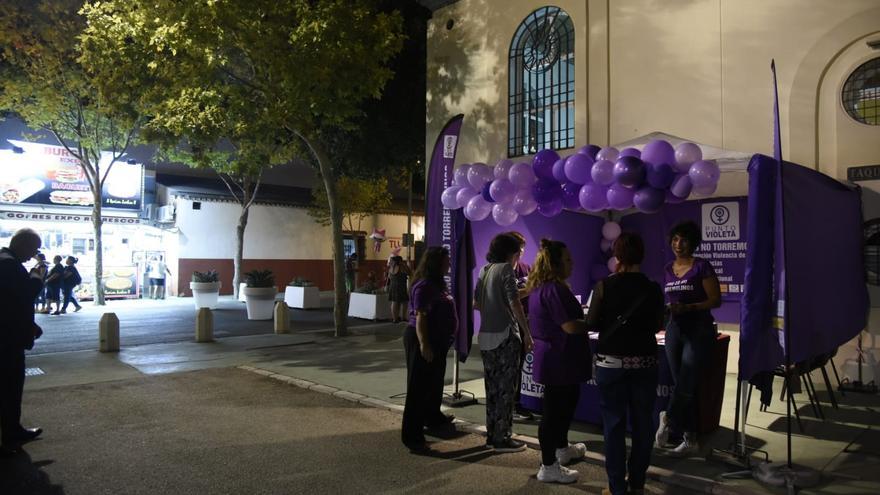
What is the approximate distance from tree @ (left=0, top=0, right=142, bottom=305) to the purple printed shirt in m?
14.4

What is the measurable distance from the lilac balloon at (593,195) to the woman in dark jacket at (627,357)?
2542 mm

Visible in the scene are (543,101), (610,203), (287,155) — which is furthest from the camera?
(287,155)

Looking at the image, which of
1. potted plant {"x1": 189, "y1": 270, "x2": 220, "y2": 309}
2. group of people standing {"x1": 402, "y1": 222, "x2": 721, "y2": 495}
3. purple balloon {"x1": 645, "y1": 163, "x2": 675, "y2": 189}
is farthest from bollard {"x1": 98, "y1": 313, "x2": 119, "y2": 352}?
purple balloon {"x1": 645, "y1": 163, "x2": 675, "y2": 189}

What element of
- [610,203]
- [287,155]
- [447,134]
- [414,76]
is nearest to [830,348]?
[610,203]

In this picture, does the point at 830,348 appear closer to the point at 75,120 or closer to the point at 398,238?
the point at 75,120

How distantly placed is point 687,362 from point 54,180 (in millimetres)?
24738

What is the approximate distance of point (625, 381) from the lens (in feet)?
13.2

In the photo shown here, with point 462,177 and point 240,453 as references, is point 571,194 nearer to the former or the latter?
point 462,177

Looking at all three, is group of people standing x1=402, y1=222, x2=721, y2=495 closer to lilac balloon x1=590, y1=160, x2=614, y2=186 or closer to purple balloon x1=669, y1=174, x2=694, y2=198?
purple balloon x1=669, y1=174, x2=694, y2=198

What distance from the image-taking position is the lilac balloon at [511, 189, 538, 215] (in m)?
6.96

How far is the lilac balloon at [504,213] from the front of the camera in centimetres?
707

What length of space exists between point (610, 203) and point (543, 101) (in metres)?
5.11

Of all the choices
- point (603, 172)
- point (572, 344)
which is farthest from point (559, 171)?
point (572, 344)

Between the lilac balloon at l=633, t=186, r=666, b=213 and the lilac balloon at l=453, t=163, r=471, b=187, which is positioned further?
→ the lilac balloon at l=453, t=163, r=471, b=187
